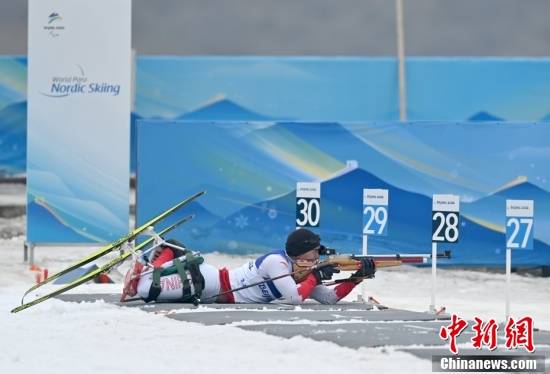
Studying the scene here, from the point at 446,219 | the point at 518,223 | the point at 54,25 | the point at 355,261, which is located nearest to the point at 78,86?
the point at 54,25

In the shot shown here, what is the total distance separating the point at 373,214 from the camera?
49.4ft

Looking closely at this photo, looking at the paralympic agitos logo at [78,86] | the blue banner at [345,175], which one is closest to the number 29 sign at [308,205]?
the blue banner at [345,175]

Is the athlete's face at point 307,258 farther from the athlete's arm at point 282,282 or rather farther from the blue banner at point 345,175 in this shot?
the blue banner at point 345,175

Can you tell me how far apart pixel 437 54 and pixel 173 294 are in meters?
21.0

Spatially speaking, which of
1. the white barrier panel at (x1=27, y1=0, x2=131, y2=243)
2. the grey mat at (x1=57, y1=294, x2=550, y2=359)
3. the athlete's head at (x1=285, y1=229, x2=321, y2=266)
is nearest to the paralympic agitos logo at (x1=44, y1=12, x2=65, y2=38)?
the white barrier panel at (x1=27, y1=0, x2=131, y2=243)

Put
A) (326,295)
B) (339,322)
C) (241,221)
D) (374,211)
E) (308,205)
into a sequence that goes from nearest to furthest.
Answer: (339,322)
(326,295)
(374,211)
(308,205)
(241,221)

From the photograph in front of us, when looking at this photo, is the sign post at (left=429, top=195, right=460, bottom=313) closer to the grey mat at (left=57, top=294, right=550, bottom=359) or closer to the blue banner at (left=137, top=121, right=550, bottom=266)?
the grey mat at (left=57, top=294, right=550, bottom=359)

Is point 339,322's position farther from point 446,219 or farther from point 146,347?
point 446,219

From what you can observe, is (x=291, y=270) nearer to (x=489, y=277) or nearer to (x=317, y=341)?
(x=317, y=341)

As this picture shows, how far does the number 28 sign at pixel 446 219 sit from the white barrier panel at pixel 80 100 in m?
7.26

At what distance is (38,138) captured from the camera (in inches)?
781

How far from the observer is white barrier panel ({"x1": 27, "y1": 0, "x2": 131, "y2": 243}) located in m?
19.7

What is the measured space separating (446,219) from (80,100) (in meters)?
7.83

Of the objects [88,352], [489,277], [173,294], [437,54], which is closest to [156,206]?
[489,277]
